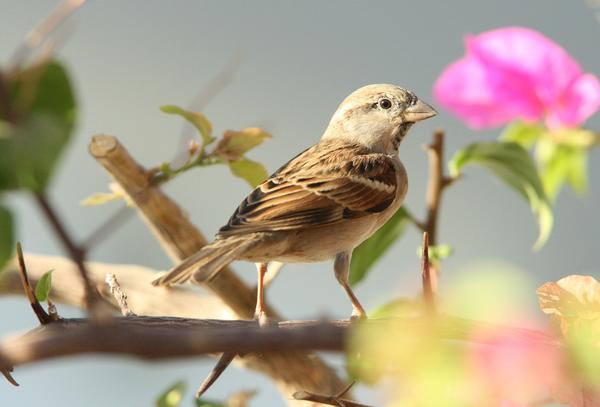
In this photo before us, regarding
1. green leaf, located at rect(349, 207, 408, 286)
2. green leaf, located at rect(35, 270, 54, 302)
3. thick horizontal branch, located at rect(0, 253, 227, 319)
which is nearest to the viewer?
green leaf, located at rect(35, 270, 54, 302)

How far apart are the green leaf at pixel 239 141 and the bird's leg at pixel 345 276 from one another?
20.0 inches

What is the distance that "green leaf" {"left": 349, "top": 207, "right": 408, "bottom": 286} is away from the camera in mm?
1922

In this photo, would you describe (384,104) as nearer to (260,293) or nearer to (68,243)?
(260,293)

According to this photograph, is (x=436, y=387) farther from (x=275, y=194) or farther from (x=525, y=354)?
(x=275, y=194)

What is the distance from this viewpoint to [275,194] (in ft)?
7.73

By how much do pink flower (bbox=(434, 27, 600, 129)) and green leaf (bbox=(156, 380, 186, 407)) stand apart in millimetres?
741

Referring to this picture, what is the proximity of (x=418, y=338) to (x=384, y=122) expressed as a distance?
2.26 meters

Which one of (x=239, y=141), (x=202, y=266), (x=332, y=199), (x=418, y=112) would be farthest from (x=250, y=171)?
(x=418, y=112)

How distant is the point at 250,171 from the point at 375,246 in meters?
0.43

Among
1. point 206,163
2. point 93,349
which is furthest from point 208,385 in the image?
point 93,349

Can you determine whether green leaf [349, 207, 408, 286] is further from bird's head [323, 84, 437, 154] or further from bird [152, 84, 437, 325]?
bird's head [323, 84, 437, 154]

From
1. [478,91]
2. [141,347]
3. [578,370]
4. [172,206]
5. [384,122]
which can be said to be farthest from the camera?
[384,122]

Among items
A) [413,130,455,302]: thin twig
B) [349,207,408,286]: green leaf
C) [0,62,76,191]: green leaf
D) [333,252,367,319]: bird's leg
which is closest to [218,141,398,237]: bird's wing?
[333,252,367,319]: bird's leg

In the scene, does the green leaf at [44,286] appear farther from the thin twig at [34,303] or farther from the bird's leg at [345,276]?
the bird's leg at [345,276]
